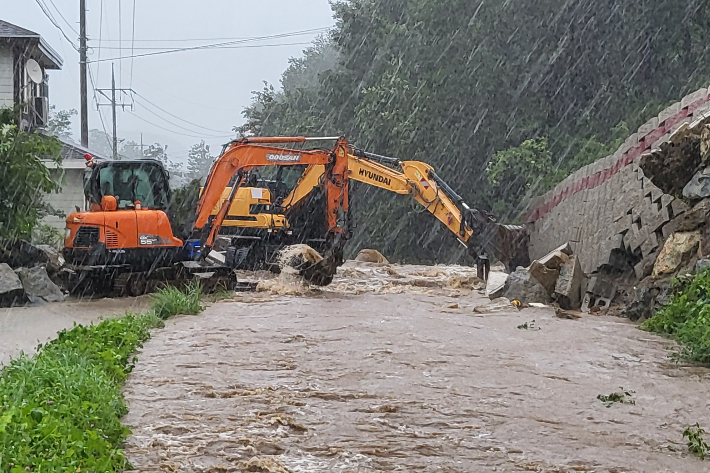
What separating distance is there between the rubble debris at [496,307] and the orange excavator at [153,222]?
132 inches

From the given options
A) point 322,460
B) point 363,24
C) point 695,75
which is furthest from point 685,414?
point 363,24

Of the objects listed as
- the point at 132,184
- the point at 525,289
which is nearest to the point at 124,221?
the point at 132,184

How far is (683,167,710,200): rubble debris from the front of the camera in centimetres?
1118

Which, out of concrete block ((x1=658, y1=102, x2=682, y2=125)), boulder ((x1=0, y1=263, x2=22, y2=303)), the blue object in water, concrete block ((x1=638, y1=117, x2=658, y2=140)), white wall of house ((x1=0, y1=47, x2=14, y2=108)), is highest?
white wall of house ((x1=0, y1=47, x2=14, y2=108))

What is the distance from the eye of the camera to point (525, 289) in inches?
580

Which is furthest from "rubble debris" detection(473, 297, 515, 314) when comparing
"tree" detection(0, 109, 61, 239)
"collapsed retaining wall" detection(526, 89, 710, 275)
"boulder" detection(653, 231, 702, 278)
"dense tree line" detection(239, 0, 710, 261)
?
"dense tree line" detection(239, 0, 710, 261)

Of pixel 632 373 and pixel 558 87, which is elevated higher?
pixel 558 87

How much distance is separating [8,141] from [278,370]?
30.1ft

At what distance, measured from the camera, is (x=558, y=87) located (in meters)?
29.1

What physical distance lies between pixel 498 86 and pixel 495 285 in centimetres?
1561

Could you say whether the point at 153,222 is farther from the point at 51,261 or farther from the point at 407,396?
the point at 407,396

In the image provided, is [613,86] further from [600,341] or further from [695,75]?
[600,341]

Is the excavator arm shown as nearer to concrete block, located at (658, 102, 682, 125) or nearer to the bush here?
concrete block, located at (658, 102, 682, 125)

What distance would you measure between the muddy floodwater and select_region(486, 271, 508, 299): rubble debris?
87.3 inches
